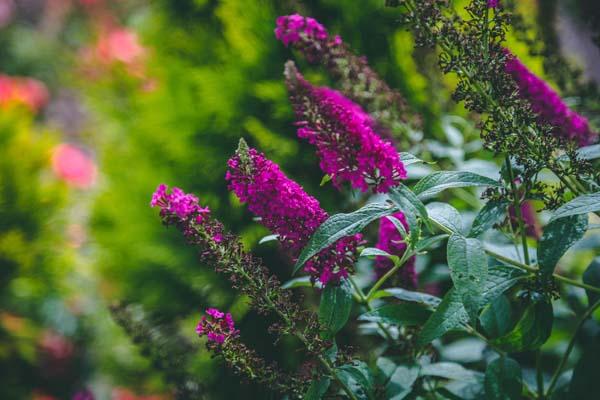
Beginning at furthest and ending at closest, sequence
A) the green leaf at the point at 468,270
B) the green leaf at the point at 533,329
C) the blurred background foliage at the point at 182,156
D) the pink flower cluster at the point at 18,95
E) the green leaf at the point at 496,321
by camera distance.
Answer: the pink flower cluster at the point at 18,95
the blurred background foliage at the point at 182,156
the green leaf at the point at 496,321
the green leaf at the point at 533,329
the green leaf at the point at 468,270

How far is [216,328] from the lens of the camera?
0.55 meters

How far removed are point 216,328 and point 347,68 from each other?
1.49 ft

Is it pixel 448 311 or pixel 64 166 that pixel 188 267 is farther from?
pixel 64 166

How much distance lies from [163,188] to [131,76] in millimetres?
1453

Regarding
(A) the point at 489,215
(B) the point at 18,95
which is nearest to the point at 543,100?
(A) the point at 489,215

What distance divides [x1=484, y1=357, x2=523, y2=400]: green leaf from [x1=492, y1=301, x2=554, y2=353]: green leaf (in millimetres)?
23

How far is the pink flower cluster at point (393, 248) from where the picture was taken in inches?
25.8

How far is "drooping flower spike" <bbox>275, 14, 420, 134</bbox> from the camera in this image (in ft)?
2.43

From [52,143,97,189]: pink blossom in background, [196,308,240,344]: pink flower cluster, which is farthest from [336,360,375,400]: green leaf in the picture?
[52,143,97,189]: pink blossom in background

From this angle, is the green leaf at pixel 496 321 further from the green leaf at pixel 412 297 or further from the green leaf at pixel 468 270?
the green leaf at pixel 468 270

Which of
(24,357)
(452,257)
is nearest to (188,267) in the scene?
(452,257)

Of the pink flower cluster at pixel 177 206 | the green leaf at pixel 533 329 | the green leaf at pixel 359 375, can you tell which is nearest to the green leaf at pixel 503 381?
the green leaf at pixel 533 329

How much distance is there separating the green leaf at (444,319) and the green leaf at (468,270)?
5 centimetres

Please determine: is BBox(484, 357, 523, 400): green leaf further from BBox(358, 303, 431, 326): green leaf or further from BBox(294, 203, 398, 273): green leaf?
BBox(294, 203, 398, 273): green leaf
